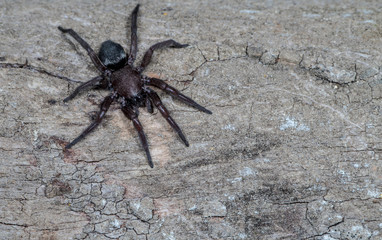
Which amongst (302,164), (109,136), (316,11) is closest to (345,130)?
(302,164)

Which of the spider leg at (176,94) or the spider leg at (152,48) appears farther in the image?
the spider leg at (152,48)

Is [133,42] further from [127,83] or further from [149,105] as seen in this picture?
[149,105]

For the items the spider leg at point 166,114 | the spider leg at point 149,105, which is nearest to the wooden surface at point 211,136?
the spider leg at point 149,105

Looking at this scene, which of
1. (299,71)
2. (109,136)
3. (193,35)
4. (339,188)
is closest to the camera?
(339,188)

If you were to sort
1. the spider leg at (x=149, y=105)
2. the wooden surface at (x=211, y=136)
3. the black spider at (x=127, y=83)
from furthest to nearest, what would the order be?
1. the spider leg at (x=149, y=105)
2. the black spider at (x=127, y=83)
3. the wooden surface at (x=211, y=136)

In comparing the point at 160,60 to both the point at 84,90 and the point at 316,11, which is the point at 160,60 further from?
the point at 316,11

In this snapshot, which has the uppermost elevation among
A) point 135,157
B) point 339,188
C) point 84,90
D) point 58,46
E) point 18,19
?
point 18,19

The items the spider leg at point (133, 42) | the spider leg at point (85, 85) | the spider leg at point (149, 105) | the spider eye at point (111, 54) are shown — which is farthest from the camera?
the spider leg at point (133, 42)

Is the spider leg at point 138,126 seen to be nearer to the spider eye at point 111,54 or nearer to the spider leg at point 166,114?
the spider leg at point 166,114
